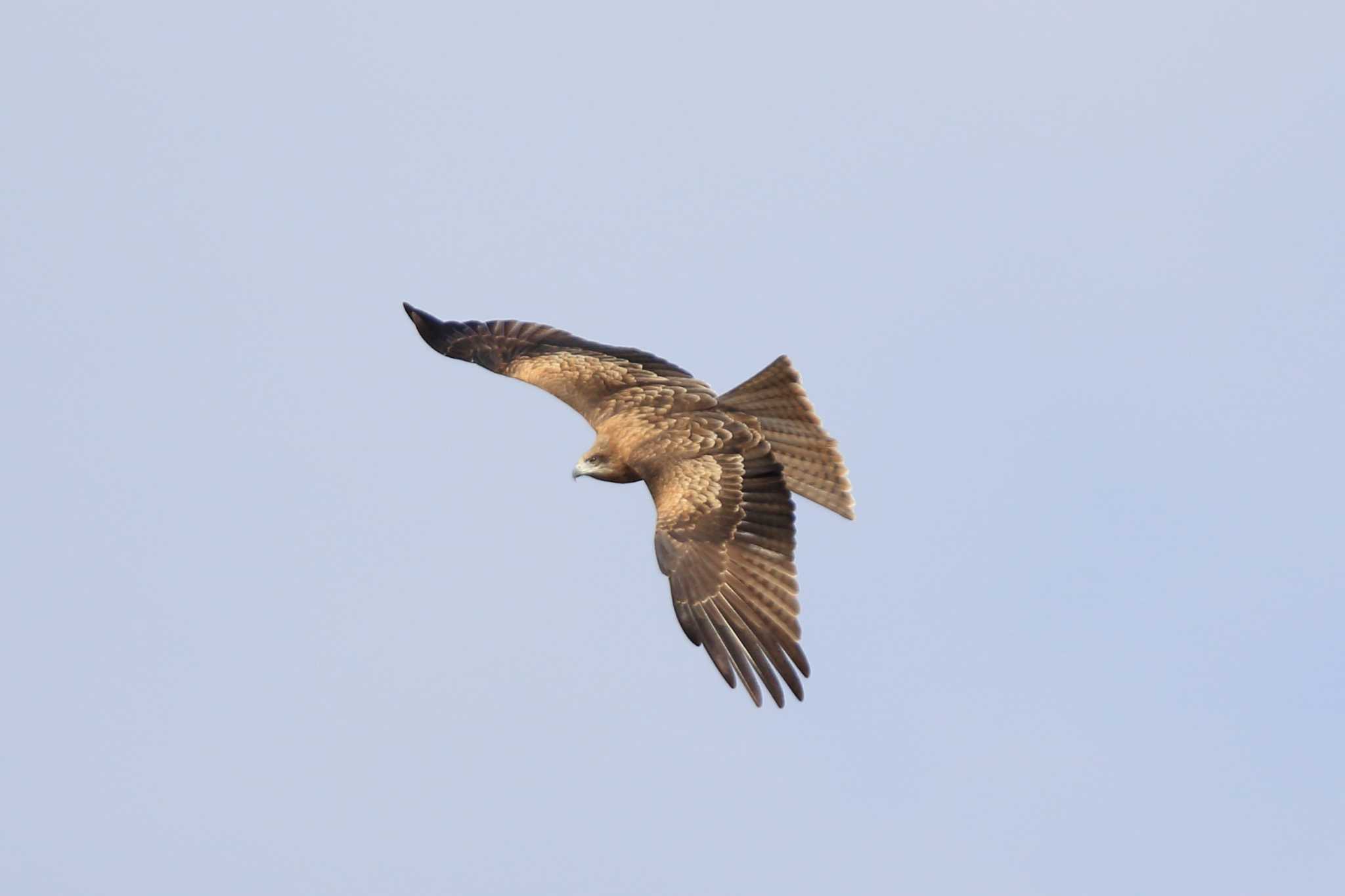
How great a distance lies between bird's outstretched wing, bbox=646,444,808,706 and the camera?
54.0 ft

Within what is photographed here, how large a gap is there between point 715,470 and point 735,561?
1.16 m

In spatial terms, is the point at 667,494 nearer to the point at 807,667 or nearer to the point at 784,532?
the point at 784,532

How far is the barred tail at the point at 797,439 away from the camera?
1878 centimetres

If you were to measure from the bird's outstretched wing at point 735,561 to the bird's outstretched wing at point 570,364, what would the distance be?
4.85ft

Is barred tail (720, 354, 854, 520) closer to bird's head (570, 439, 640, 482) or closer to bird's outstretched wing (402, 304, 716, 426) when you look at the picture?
bird's outstretched wing (402, 304, 716, 426)

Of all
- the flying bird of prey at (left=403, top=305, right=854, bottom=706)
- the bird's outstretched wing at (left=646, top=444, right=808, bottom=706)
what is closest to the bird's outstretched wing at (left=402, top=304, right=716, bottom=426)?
the flying bird of prey at (left=403, top=305, right=854, bottom=706)

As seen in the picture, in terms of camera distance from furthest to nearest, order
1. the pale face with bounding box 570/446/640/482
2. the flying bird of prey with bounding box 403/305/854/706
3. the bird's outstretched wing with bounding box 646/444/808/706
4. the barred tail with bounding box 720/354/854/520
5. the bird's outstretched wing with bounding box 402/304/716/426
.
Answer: the bird's outstretched wing with bounding box 402/304/716/426
the pale face with bounding box 570/446/640/482
the barred tail with bounding box 720/354/854/520
the flying bird of prey with bounding box 403/305/854/706
the bird's outstretched wing with bounding box 646/444/808/706

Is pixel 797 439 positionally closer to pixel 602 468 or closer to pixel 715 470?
pixel 715 470

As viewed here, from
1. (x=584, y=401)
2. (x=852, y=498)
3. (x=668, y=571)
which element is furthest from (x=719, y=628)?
(x=584, y=401)

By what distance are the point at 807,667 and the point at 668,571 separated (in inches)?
60.8

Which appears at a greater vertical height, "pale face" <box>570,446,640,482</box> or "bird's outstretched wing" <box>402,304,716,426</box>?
"bird's outstretched wing" <box>402,304,716,426</box>

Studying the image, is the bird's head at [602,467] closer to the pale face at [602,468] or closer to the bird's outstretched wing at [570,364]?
the pale face at [602,468]

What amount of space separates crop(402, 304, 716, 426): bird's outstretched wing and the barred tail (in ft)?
2.18

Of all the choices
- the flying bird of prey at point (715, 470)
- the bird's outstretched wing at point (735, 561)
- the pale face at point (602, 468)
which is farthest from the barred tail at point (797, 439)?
the pale face at point (602, 468)
